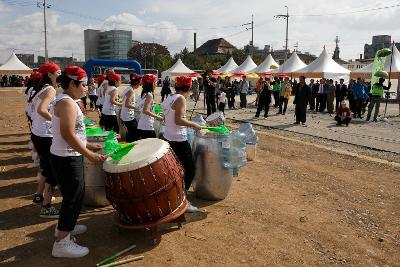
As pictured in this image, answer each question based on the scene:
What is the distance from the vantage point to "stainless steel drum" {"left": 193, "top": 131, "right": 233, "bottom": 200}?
17.4ft

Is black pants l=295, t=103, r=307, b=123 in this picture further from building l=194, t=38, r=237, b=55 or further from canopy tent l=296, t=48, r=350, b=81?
building l=194, t=38, r=237, b=55

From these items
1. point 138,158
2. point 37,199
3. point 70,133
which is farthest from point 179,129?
point 37,199

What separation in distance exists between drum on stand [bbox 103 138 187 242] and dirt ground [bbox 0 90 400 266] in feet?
1.13

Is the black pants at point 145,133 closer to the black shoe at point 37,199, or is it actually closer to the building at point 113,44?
the black shoe at point 37,199

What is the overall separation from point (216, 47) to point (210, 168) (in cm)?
9555

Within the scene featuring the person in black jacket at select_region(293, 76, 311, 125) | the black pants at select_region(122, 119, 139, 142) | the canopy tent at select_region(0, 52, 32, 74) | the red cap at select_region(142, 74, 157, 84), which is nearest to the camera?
the red cap at select_region(142, 74, 157, 84)

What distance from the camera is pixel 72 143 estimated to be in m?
3.50

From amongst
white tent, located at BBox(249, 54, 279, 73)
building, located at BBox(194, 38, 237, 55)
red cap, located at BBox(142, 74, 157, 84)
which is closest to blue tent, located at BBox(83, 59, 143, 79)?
red cap, located at BBox(142, 74, 157, 84)

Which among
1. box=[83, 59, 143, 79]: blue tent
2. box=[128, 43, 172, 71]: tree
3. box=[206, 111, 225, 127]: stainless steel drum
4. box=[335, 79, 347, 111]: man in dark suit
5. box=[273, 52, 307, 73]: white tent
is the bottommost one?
box=[206, 111, 225, 127]: stainless steel drum

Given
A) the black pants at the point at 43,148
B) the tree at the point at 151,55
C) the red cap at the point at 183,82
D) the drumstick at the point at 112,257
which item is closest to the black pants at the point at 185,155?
the red cap at the point at 183,82

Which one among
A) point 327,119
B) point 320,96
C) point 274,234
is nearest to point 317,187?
point 274,234

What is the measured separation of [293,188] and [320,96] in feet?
49.0

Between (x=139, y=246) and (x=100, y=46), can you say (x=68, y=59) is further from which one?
(x=139, y=246)

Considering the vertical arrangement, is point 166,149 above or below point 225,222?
above
